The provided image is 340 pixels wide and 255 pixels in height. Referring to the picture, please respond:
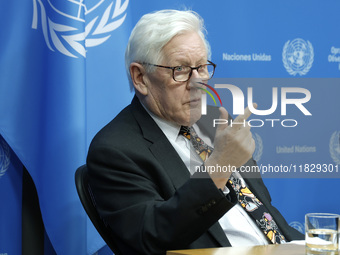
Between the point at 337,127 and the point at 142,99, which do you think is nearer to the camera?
the point at 142,99

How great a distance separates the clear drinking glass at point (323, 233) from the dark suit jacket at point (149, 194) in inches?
10.2

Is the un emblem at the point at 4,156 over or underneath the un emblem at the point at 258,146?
underneath

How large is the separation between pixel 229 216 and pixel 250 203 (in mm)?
129

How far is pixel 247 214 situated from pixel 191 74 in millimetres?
559

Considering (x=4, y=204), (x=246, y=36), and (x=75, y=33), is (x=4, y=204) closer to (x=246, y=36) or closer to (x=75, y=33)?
(x=75, y=33)

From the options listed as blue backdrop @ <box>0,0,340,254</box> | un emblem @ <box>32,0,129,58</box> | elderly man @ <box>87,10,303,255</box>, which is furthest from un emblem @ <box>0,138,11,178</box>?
elderly man @ <box>87,10,303,255</box>

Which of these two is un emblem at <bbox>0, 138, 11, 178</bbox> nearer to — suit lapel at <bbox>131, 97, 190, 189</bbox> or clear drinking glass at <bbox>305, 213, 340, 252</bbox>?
suit lapel at <bbox>131, 97, 190, 189</bbox>

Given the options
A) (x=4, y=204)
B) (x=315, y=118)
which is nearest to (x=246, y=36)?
(x=315, y=118)

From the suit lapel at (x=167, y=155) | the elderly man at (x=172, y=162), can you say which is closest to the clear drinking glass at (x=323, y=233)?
the elderly man at (x=172, y=162)

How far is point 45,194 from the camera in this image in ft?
7.75

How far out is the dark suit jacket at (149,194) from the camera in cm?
146

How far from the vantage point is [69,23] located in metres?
2.35

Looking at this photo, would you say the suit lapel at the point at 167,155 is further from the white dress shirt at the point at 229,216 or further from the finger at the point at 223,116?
the finger at the point at 223,116

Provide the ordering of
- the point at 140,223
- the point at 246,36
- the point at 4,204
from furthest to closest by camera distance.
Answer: the point at 246,36
the point at 4,204
the point at 140,223
